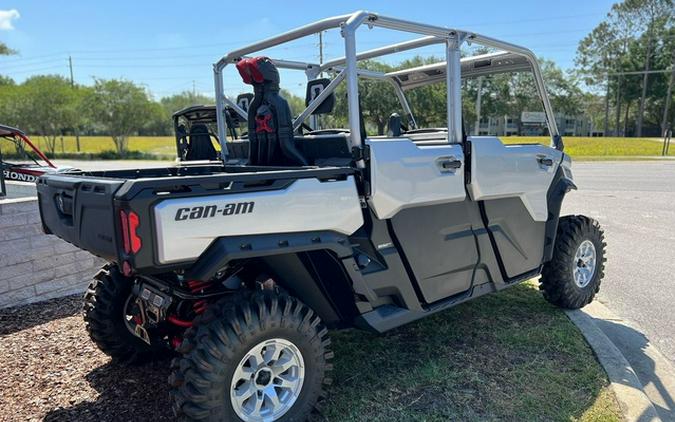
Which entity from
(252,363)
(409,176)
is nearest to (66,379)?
(252,363)

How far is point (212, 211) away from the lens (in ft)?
7.94

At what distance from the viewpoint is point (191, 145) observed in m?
11.4

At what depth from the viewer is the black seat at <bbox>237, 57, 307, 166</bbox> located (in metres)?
3.43

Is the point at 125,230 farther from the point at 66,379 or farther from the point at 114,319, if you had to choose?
the point at 66,379

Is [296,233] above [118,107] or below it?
below

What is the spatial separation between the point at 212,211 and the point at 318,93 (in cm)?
213

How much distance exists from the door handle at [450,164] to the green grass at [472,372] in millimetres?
1392

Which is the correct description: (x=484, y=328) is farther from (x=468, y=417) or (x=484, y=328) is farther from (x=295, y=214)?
(x=295, y=214)

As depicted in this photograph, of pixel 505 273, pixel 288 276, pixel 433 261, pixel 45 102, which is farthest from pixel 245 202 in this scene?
pixel 45 102

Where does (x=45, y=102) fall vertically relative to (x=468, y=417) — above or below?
above

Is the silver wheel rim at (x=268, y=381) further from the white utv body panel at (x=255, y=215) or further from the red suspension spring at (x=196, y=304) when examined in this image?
the white utv body panel at (x=255, y=215)

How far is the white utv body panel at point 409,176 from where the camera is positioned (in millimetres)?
3037

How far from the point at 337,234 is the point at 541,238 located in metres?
2.29

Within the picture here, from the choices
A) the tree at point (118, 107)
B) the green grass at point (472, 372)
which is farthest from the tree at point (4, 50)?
the green grass at point (472, 372)
